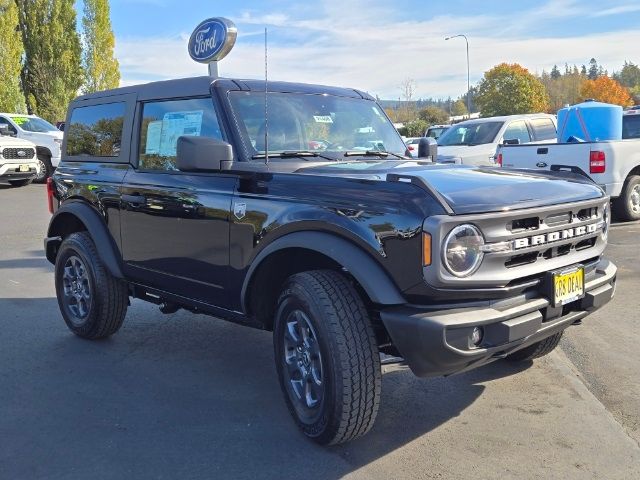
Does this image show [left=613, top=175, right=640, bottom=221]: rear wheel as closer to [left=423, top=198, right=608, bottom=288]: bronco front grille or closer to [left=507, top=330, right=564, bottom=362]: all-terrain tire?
[left=507, top=330, right=564, bottom=362]: all-terrain tire

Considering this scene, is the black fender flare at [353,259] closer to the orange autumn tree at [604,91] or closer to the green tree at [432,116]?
the green tree at [432,116]

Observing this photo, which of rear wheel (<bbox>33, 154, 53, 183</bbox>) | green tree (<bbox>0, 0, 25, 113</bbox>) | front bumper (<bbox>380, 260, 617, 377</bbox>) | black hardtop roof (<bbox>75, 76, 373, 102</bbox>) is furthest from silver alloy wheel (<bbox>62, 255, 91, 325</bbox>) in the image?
green tree (<bbox>0, 0, 25, 113</bbox>)

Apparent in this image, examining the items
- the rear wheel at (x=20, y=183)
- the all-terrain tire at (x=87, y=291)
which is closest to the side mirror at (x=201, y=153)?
the all-terrain tire at (x=87, y=291)

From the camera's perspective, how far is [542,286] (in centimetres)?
322

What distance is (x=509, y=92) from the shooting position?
63688mm

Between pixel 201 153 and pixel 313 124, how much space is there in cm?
99

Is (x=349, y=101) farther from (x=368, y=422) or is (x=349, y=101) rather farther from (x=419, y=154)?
(x=368, y=422)

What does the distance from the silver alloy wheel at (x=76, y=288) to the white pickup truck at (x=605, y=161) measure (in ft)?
21.2

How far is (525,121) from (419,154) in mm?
9132

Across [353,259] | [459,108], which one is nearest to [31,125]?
[353,259]

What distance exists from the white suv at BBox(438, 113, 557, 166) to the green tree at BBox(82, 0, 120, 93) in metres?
33.6

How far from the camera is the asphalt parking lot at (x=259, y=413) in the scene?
322cm

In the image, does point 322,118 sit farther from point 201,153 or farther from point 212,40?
point 212,40

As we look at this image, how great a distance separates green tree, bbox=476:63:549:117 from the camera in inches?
2488
